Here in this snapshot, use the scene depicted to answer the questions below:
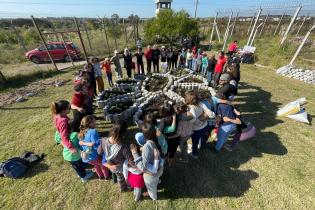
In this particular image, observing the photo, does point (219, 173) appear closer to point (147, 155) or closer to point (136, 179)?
point (136, 179)

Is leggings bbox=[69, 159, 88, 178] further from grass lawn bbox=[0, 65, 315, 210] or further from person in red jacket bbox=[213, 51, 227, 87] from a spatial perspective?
person in red jacket bbox=[213, 51, 227, 87]

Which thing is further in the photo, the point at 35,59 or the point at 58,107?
the point at 35,59

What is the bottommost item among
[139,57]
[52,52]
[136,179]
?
[52,52]

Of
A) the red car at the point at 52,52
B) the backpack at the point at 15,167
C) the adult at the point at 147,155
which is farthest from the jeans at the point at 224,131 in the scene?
the red car at the point at 52,52

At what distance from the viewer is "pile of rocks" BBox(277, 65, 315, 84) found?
31.3 ft

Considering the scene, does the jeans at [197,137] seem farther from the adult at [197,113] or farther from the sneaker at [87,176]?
A: the sneaker at [87,176]

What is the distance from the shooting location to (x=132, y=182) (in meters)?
3.05

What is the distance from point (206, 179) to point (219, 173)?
377 mm

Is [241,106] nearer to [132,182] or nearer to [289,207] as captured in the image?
[289,207]

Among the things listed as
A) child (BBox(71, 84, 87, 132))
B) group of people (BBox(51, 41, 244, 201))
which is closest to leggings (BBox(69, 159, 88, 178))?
group of people (BBox(51, 41, 244, 201))

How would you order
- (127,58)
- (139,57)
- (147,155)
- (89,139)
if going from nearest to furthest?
(147,155), (89,139), (127,58), (139,57)

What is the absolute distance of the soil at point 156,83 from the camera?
7.08 m

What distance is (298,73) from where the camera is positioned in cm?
1000

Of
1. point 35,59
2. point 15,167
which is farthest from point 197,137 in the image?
point 35,59
